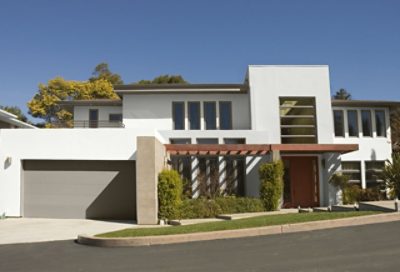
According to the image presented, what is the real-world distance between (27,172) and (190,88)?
32.3ft

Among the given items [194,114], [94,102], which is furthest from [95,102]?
[194,114]

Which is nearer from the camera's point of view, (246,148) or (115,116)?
(246,148)

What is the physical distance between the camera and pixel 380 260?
7.72 metres

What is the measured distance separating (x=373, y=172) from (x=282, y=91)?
7.49 meters

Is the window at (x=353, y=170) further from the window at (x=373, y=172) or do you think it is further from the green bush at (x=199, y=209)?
the green bush at (x=199, y=209)

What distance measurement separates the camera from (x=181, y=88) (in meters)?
23.4

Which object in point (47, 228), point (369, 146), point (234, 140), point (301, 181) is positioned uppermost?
point (234, 140)

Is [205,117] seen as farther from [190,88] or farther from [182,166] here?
[182,166]

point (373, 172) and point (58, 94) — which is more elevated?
point (58, 94)

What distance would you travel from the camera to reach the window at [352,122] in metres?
24.9

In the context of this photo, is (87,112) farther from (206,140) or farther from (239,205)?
(239,205)

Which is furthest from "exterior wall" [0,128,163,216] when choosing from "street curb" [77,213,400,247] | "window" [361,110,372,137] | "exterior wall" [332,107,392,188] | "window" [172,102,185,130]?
"window" [361,110,372,137]

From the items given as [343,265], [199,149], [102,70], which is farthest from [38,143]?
[102,70]

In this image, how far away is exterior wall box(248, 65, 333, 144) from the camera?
Answer: 22.6 m
